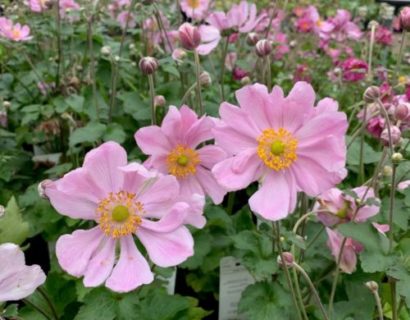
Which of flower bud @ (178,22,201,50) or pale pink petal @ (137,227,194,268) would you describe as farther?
flower bud @ (178,22,201,50)

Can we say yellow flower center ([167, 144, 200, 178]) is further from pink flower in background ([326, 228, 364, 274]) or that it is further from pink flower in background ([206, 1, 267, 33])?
pink flower in background ([206, 1, 267, 33])

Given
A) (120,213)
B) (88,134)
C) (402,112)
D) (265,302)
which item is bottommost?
(265,302)

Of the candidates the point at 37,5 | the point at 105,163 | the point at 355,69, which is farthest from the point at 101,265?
the point at 37,5

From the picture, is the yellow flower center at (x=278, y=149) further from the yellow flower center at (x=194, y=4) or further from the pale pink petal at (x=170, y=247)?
the yellow flower center at (x=194, y=4)

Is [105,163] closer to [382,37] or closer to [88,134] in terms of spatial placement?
[88,134]

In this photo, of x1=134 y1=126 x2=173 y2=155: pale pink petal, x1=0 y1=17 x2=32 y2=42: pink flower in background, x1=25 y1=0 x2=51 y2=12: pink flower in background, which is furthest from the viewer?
x1=25 y1=0 x2=51 y2=12: pink flower in background

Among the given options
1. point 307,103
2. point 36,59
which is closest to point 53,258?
point 307,103

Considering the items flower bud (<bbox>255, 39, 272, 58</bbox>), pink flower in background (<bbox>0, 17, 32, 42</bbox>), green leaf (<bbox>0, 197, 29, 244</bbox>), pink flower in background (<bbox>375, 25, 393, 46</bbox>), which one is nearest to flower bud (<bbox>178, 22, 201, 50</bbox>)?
flower bud (<bbox>255, 39, 272, 58</bbox>)
